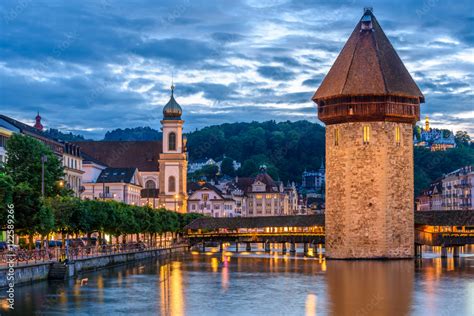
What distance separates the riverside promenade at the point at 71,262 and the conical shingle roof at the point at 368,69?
1623 centimetres

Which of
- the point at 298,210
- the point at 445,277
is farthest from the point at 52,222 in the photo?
the point at 298,210

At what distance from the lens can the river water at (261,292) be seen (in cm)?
3062

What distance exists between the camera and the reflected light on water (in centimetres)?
2991

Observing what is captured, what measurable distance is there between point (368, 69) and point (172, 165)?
6008 centimetres

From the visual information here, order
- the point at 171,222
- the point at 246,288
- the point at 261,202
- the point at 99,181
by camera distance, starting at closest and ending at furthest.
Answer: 1. the point at 246,288
2. the point at 171,222
3. the point at 99,181
4. the point at 261,202

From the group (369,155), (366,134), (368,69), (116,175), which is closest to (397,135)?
(366,134)

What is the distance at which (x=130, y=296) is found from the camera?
117ft

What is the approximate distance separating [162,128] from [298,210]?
247 feet

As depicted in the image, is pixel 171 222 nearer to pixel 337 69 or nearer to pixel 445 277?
pixel 337 69

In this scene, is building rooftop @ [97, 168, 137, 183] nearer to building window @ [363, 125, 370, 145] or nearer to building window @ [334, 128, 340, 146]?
building window @ [334, 128, 340, 146]

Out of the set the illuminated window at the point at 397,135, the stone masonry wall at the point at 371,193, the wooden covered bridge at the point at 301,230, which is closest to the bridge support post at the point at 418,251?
the wooden covered bridge at the point at 301,230

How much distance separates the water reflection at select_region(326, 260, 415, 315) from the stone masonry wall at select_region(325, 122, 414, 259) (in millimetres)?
2265

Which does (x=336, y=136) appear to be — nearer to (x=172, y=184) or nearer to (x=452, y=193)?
(x=172, y=184)

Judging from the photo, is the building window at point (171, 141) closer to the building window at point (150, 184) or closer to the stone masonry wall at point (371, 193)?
the building window at point (150, 184)
